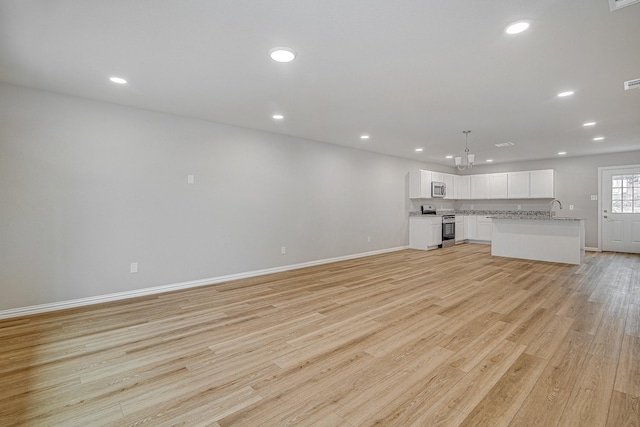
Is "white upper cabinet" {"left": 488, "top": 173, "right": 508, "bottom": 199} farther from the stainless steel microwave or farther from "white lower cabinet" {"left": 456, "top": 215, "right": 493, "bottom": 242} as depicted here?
the stainless steel microwave

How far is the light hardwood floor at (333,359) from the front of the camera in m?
1.69

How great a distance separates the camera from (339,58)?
8.53 ft

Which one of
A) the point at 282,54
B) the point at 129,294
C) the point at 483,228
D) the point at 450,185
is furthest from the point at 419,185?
the point at 129,294

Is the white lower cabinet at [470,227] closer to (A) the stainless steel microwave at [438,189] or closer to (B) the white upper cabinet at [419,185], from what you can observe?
(A) the stainless steel microwave at [438,189]

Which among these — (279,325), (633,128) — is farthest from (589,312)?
(633,128)

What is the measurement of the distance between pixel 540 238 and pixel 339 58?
6035 mm

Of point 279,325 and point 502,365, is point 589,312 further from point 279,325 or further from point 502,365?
point 279,325

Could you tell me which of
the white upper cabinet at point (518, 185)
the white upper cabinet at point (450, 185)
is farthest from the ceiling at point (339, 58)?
the white upper cabinet at point (450, 185)

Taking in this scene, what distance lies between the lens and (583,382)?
1.96 metres

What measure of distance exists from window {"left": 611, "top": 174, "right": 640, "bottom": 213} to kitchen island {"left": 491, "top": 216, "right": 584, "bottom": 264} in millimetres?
2180

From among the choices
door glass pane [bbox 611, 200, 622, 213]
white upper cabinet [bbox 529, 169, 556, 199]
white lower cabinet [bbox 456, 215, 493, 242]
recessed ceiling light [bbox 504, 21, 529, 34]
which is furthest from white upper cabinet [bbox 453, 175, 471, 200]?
recessed ceiling light [bbox 504, 21, 529, 34]

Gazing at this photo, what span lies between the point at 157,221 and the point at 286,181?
89.5 inches

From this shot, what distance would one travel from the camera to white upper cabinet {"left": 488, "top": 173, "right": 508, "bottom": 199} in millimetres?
8537

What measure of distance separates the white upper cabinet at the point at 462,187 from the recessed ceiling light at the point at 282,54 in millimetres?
8176
